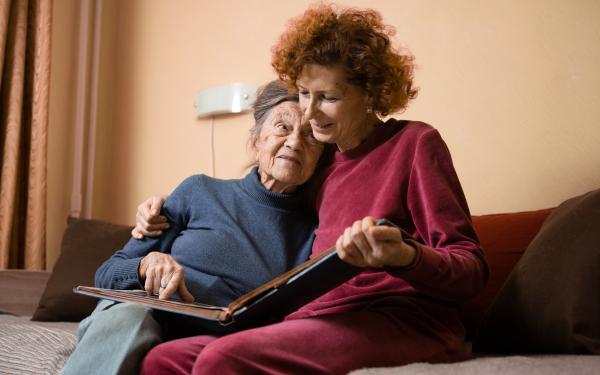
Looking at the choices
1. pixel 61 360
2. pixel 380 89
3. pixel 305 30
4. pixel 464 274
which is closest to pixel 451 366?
pixel 464 274

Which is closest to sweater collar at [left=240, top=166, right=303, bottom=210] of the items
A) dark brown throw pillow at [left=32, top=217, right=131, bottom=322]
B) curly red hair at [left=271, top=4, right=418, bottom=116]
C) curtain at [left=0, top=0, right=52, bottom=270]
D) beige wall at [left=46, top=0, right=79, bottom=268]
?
curly red hair at [left=271, top=4, right=418, bottom=116]

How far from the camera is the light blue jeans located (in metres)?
1.09

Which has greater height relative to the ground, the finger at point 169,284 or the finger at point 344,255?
the finger at point 344,255

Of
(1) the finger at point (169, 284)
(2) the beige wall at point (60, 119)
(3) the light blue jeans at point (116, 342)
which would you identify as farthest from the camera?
(2) the beige wall at point (60, 119)

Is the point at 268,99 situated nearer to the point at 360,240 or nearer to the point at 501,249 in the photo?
the point at 501,249

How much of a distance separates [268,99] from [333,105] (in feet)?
1.12

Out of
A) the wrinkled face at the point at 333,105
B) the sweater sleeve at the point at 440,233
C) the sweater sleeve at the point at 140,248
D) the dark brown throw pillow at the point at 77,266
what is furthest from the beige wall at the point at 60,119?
the sweater sleeve at the point at 440,233

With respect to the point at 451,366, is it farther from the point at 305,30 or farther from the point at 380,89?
the point at 305,30

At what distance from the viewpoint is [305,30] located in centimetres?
132

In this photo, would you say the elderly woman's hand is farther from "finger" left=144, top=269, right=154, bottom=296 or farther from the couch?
"finger" left=144, top=269, right=154, bottom=296

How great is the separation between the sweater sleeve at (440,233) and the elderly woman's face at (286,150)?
14.0 inches

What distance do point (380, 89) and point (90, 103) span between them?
6.85 ft

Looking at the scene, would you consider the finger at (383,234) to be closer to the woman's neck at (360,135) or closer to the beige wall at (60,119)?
the woman's neck at (360,135)

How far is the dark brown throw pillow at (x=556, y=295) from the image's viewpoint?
45.1 inches
